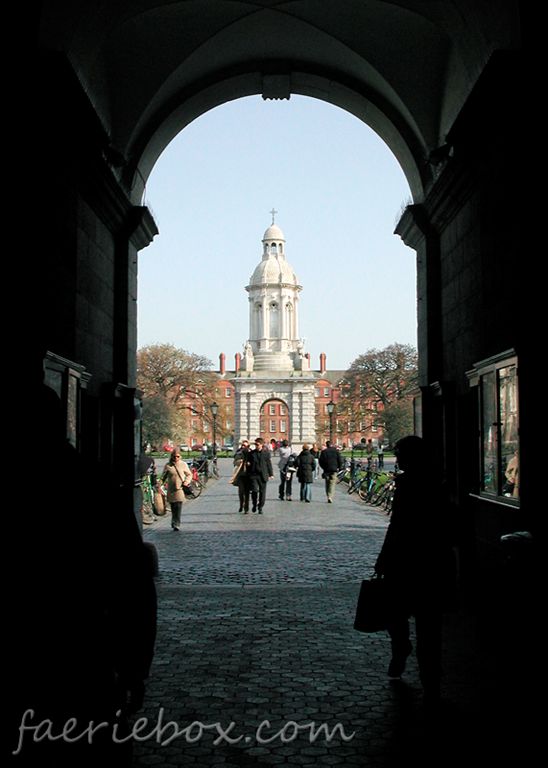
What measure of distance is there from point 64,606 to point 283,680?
4.25 meters

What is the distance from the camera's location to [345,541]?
16.9m

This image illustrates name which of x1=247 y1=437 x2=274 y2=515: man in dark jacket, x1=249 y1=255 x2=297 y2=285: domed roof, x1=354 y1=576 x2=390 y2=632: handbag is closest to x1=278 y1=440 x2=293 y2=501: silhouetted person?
x1=247 y1=437 x2=274 y2=515: man in dark jacket

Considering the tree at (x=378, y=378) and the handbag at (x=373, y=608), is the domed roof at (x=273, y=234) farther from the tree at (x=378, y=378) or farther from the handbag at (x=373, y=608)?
the handbag at (x=373, y=608)

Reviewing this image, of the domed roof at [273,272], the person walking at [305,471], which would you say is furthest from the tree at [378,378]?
the person walking at [305,471]

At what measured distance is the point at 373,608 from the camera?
253 inches

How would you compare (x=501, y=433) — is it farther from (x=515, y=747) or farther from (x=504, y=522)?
(x=515, y=747)

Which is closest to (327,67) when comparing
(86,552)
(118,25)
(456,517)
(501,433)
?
(118,25)

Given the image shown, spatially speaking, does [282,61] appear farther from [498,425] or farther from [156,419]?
[156,419]

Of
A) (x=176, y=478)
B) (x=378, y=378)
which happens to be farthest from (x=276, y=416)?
(x=176, y=478)

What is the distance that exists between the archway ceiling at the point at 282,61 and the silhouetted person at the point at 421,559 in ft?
24.2

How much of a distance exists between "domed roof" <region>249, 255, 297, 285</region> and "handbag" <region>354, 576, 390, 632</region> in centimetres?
10216

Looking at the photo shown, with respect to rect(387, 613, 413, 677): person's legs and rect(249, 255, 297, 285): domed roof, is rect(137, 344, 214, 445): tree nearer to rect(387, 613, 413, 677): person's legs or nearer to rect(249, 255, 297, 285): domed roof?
rect(249, 255, 297, 285): domed roof

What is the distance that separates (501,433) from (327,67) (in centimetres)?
825

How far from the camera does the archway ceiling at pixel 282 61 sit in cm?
1328
